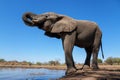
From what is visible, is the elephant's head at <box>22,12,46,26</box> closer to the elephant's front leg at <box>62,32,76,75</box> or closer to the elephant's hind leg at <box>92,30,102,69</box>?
the elephant's front leg at <box>62,32,76,75</box>

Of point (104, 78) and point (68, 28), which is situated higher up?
point (68, 28)

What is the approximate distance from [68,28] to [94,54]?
228cm

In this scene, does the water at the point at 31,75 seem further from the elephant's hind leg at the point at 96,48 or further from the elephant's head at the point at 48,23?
the elephant's head at the point at 48,23

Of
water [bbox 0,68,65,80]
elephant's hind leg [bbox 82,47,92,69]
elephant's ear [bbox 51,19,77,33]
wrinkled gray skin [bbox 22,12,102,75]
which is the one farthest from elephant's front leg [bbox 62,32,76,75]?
elephant's hind leg [bbox 82,47,92,69]

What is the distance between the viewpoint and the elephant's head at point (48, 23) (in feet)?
48.0

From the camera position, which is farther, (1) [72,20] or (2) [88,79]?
(1) [72,20]

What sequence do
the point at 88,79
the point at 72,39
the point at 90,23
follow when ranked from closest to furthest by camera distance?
the point at 88,79 → the point at 72,39 → the point at 90,23

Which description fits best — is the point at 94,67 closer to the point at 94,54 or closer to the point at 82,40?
the point at 94,54

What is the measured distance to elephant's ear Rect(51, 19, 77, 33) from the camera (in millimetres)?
14633

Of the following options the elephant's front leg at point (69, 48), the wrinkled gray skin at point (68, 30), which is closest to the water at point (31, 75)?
the elephant's front leg at point (69, 48)

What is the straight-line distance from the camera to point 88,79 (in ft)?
36.6

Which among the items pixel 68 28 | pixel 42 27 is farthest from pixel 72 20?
pixel 42 27

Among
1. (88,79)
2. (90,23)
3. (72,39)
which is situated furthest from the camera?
(90,23)

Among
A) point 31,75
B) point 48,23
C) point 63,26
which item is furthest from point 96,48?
point 31,75
